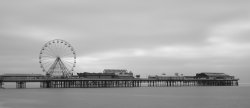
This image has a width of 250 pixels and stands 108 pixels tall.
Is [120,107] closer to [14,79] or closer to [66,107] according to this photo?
[66,107]

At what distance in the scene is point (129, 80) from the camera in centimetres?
14825

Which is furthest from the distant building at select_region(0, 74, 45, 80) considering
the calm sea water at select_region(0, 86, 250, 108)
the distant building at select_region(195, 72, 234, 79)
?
the distant building at select_region(195, 72, 234, 79)

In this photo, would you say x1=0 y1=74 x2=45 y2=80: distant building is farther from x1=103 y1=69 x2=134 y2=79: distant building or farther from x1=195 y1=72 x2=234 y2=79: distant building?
x1=195 y1=72 x2=234 y2=79: distant building

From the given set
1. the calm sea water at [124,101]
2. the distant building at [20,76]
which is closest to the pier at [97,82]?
the distant building at [20,76]

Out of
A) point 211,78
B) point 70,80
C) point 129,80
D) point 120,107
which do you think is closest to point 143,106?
point 120,107

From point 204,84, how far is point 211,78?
5.31 meters

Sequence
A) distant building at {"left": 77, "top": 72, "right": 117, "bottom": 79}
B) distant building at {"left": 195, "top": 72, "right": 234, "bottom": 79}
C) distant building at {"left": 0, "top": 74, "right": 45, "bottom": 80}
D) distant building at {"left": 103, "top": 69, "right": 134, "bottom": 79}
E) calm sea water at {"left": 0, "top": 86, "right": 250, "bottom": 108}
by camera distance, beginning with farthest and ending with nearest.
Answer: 1. distant building at {"left": 195, "top": 72, "right": 234, "bottom": 79}
2. distant building at {"left": 103, "top": 69, "right": 134, "bottom": 79}
3. distant building at {"left": 77, "top": 72, "right": 117, "bottom": 79}
4. distant building at {"left": 0, "top": 74, "right": 45, "bottom": 80}
5. calm sea water at {"left": 0, "top": 86, "right": 250, "bottom": 108}

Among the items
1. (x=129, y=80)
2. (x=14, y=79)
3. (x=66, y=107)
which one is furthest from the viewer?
(x=129, y=80)

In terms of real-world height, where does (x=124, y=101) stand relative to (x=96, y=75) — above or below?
below

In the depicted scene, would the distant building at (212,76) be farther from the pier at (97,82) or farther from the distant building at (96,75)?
the distant building at (96,75)

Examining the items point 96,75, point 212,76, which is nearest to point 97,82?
point 96,75

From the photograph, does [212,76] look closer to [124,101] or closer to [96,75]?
[96,75]

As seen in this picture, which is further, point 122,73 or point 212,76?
point 212,76

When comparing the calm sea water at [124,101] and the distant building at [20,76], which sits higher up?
the distant building at [20,76]
